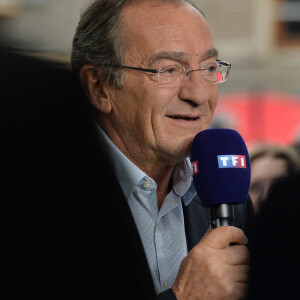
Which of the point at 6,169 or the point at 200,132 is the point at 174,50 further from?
the point at 6,169

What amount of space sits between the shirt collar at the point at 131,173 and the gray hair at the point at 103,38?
20 cm

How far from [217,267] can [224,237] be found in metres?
0.07

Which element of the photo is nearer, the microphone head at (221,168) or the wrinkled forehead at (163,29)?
the microphone head at (221,168)

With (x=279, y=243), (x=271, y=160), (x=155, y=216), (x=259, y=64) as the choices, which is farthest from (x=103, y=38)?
(x=259, y=64)

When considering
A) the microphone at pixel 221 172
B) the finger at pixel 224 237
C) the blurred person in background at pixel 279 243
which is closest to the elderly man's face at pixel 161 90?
the microphone at pixel 221 172

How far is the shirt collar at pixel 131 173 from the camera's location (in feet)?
6.82

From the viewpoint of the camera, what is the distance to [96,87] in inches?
87.2

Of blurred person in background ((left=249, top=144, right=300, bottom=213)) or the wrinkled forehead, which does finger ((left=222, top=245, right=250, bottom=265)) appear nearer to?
the wrinkled forehead

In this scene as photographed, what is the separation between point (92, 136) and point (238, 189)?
41 cm

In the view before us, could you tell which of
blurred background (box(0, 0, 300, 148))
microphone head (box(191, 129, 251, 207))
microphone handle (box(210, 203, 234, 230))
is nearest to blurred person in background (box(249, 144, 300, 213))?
microphone head (box(191, 129, 251, 207))

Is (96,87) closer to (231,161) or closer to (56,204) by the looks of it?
(231,161)

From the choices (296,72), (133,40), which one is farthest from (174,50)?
(296,72)

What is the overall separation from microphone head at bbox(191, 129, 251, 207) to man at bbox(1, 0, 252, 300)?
0.47 feet

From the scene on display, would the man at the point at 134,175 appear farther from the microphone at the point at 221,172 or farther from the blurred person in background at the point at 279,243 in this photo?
the blurred person in background at the point at 279,243
